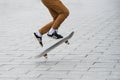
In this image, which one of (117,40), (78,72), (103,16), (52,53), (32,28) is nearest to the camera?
(78,72)

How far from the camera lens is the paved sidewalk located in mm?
7398

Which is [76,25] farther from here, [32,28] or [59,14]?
[59,14]

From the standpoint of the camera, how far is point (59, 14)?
8.43 metres

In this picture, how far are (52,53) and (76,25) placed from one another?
4884mm

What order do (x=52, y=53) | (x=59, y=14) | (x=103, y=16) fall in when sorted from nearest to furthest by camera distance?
(x=59, y=14), (x=52, y=53), (x=103, y=16)

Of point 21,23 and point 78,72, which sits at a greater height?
point 78,72

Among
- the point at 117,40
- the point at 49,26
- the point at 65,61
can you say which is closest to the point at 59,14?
the point at 49,26

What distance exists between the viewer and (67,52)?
956 cm

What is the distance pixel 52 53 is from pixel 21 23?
5.93 metres

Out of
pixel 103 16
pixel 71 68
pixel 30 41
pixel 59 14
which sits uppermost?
pixel 59 14

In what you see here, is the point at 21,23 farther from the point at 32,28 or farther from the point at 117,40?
the point at 117,40

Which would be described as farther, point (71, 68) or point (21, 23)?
point (21, 23)

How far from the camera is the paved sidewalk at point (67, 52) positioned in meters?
7.40

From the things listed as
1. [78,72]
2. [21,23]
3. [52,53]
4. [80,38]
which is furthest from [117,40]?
[21,23]
